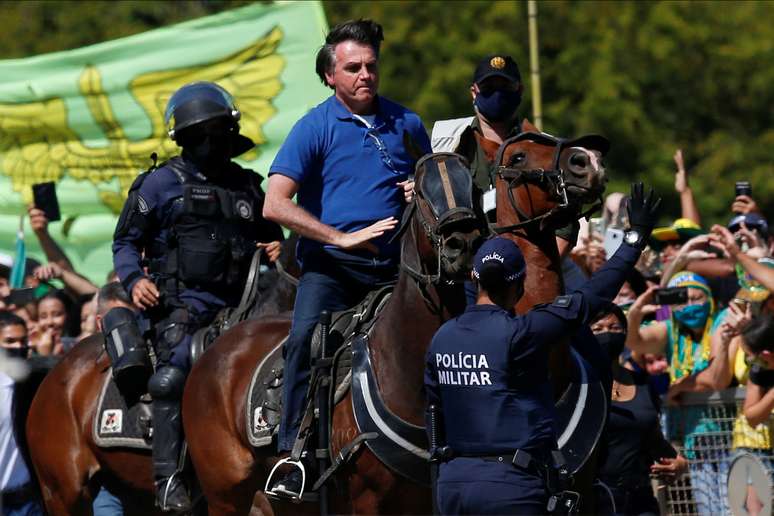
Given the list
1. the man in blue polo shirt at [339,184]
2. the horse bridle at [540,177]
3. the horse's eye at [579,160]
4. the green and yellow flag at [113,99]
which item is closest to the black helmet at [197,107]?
the man in blue polo shirt at [339,184]

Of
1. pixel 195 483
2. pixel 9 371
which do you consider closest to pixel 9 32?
pixel 9 371

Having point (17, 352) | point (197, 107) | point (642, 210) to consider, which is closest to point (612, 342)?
point (642, 210)

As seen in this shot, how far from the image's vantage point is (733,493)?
9312 millimetres

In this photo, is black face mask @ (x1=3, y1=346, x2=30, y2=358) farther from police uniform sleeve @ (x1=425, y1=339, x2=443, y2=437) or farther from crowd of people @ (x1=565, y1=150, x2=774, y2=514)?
police uniform sleeve @ (x1=425, y1=339, x2=443, y2=437)

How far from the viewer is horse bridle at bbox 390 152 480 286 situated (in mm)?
7090

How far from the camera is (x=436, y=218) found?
7211 millimetres

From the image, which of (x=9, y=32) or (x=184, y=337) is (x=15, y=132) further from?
(x=9, y=32)

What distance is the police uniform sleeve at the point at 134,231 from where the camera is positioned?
10039mm

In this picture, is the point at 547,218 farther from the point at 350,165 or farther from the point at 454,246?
the point at 350,165

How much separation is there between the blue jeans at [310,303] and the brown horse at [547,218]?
101 cm

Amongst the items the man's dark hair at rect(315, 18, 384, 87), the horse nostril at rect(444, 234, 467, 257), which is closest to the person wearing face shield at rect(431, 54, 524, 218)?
the man's dark hair at rect(315, 18, 384, 87)

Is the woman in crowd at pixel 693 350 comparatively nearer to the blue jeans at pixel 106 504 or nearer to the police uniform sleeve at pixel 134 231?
the police uniform sleeve at pixel 134 231

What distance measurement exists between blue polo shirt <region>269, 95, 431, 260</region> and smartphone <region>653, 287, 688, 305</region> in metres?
3.41

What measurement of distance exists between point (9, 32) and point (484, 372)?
73.6 feet
